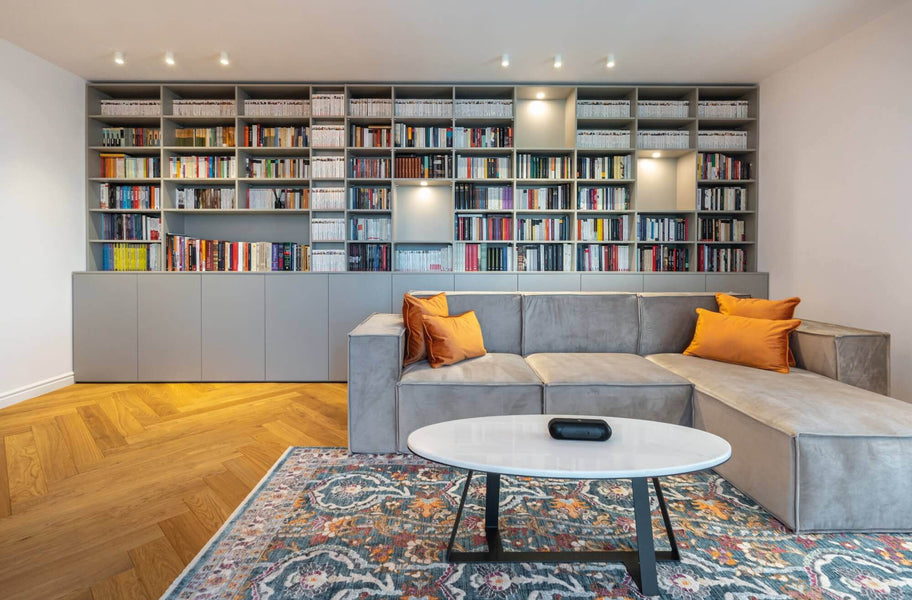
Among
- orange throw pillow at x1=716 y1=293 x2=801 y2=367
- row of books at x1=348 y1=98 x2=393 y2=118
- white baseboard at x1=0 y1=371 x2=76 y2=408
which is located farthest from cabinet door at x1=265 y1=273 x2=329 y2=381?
orange throw pillow at x1=716 y1=293 x2=801 y2=367

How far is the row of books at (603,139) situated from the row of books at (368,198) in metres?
1.81

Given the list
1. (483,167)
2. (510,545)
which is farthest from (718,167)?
(510,545)

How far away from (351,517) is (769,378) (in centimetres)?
208

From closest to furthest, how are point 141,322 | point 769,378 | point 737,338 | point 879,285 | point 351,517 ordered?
point 351,517, point 769,378, point 737,338, point 879,285, point 141,322

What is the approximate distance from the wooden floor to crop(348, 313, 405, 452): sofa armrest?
0.30 meters

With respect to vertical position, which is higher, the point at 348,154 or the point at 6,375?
the point at 348,154

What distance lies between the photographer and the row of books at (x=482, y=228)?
4418 millimetres

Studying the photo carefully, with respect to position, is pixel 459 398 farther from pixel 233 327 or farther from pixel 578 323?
pixel 233 327

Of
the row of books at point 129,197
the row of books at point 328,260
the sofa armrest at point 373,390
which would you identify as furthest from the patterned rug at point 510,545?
the row of books at point 129,197

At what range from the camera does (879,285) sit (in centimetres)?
314

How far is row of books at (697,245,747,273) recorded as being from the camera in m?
4.47

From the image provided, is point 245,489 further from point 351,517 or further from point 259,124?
point 259,124

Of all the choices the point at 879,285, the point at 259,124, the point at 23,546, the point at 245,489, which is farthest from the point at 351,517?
the point at 259,124

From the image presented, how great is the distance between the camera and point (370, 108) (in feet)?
14.2
